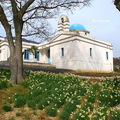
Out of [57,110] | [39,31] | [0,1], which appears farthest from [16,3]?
[57,110]

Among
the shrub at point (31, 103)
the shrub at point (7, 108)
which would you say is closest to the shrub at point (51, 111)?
the shrub at point (31, 103)

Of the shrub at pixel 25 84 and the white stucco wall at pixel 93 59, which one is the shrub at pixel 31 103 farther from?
the white stucco wall at pixel 93 59

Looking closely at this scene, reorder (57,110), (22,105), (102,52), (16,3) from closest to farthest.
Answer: (57,110) → (22,105) → (16,3) → (102,52)

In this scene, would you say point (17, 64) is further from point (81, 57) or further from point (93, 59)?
point (93, 59)

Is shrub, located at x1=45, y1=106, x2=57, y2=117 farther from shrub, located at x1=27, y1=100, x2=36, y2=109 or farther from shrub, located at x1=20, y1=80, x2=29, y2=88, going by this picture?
shrub, located at x1=20, y1=80, x2=29, y2=88

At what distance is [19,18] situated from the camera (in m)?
9.41

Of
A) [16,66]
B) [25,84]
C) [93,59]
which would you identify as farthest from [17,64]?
[93,59]

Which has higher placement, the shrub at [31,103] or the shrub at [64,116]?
the shrub at [31,103]

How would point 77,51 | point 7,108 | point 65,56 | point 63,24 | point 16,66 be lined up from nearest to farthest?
point 7,108 < point 16,66 < point 77,51 < point 65,56 < point 63,24

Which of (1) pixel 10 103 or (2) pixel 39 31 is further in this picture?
(2) pixel 39 31

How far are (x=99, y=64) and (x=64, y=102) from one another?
2366cm

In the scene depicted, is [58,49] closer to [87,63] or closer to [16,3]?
[87,63]

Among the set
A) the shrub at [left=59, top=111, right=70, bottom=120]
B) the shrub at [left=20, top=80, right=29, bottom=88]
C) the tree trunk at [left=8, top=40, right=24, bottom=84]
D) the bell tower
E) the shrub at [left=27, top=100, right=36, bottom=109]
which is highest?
the bell tower

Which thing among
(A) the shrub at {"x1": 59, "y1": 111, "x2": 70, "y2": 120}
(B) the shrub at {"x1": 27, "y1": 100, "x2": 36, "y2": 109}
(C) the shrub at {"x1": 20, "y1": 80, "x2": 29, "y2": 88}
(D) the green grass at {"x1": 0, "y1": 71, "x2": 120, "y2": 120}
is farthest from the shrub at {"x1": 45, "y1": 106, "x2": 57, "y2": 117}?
(C) the shrub at {"x1": 20, "y1": 80, "x2": 29, "y2": 88}
